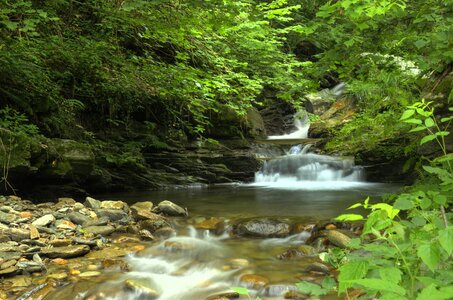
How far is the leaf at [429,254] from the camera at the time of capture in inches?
53.1

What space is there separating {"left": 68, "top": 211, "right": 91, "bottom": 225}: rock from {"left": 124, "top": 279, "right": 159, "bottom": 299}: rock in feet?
6.87

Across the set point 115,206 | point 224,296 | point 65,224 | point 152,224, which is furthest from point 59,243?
point 224,296

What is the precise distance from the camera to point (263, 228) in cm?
623

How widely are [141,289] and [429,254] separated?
11.4ft

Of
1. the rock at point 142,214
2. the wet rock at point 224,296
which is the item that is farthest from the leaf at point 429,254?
the rock at point 142,214

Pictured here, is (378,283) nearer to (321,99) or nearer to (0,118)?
(0,118)

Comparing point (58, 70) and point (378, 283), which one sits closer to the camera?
point (378, 283)

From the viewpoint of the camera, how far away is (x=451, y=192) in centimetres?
250

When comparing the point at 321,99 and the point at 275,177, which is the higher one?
the point at 321,99

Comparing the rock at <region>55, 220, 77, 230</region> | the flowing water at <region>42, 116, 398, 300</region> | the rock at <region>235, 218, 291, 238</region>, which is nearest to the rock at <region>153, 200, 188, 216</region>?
the flowing water at <region>42, 116, 398, 300</region>

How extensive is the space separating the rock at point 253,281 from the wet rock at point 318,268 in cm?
61

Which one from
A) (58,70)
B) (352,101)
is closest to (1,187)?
(58,70)

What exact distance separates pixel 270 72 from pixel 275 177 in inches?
134

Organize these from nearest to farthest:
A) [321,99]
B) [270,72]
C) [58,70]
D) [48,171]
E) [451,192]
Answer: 1. [451,192]
2. [48,171]
3. [58,70]
4. [270,72]
5. [321,99]
